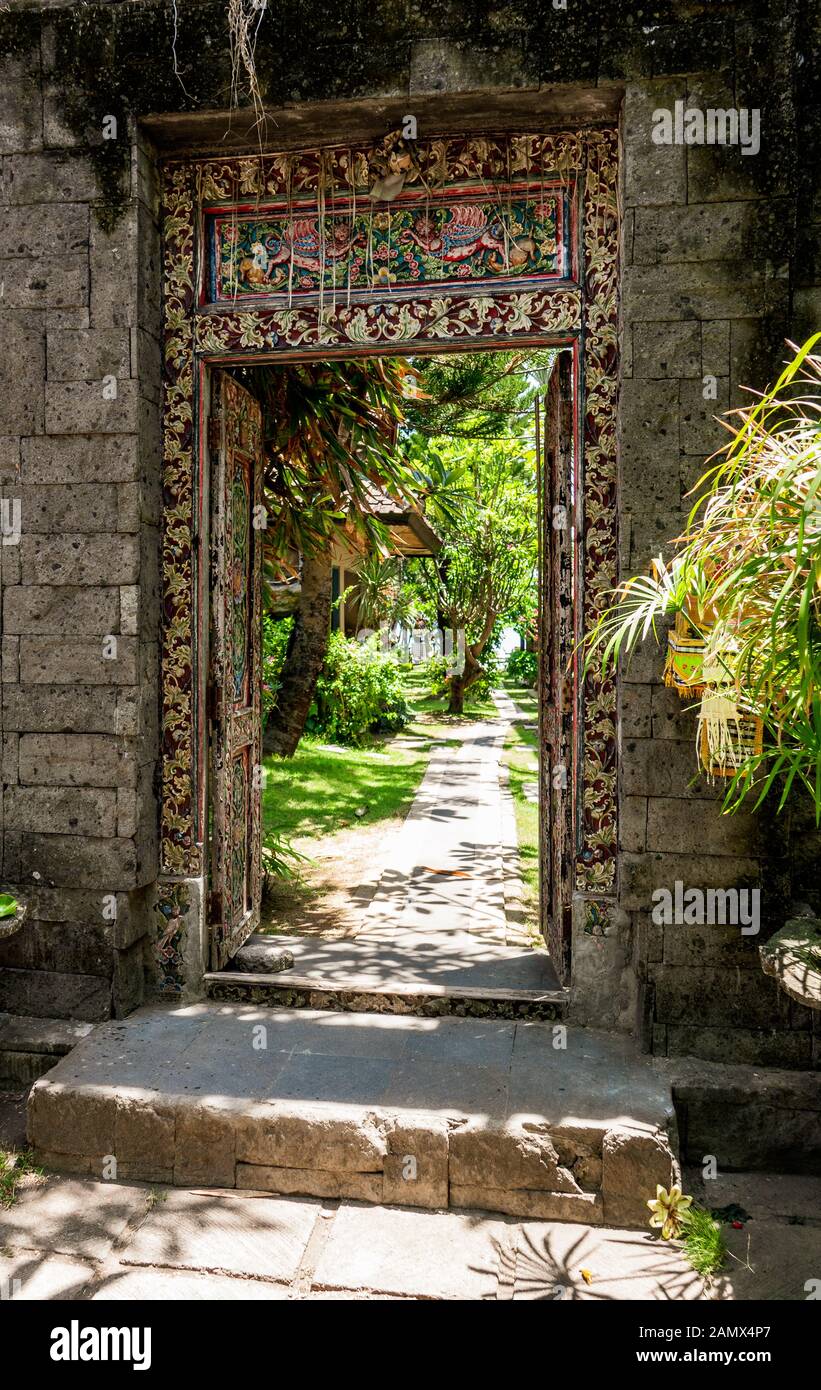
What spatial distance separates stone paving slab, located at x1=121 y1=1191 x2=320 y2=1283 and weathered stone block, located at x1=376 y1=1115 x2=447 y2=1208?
28 centimetres

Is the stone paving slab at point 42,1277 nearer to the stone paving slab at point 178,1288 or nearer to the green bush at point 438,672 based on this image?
the stone paving slab at point 178,1288

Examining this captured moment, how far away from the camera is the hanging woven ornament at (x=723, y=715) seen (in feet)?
8.59

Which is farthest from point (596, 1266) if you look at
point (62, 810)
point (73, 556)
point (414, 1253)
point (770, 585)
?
point (73, 556)

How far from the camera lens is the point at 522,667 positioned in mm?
31094

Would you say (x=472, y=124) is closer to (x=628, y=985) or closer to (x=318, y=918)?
(x=628, y=985)

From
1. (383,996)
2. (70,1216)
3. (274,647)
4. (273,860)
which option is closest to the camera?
(70,1216)

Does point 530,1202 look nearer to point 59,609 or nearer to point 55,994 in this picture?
point 55,994

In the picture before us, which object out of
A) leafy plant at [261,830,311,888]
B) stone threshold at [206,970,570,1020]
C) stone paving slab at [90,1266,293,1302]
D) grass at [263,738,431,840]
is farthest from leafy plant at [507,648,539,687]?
stone paving slab at [90,1266,293,1302]

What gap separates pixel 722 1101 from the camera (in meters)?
3.55

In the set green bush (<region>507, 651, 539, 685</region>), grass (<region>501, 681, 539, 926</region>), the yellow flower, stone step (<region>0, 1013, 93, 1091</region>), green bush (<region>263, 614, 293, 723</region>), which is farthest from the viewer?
green bush (<region>507, 651, 539, 685</region>)

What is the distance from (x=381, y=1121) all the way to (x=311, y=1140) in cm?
25

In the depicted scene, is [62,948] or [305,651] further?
[305,651]

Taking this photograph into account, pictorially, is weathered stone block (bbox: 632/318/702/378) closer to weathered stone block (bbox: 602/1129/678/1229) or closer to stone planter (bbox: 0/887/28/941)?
weathered stone block (bbox: 602/1129/678/1229)

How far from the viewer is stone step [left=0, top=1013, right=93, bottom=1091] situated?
3.92 m
